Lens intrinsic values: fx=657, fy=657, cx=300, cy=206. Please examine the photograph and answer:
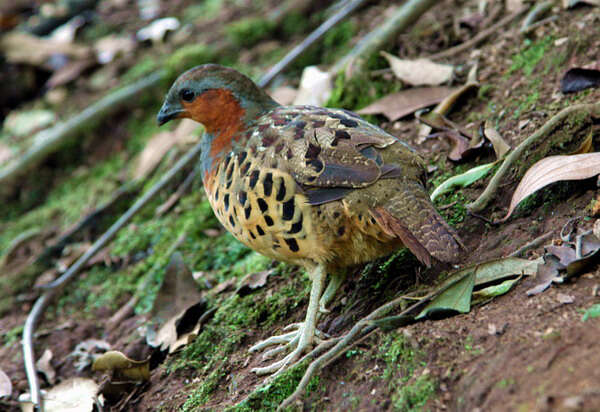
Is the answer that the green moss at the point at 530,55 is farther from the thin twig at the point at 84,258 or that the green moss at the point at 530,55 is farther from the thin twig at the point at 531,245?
the thin twig at the point at 84,258

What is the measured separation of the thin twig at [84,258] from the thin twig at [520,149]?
272cm

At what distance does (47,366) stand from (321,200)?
2.40m

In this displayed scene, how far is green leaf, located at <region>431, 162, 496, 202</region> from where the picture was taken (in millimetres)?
3496

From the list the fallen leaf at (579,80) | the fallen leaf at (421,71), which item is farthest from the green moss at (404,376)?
the fallen leaf at (421,71)

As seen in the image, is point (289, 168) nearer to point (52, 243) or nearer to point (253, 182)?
point (253, 182)

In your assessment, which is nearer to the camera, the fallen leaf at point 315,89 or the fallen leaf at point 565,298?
the fallen leaf at point 565,298

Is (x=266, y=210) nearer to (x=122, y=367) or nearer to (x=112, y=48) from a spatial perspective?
(x=122, y=367)

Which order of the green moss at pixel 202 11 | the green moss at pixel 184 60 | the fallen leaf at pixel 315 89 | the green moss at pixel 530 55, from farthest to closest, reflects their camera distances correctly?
1. the green moss at pixel 202 11
2. the green moss at pixel 184 60
3. the fallen leaf at pixel 315 89
4. the green moss at pixel 530 55

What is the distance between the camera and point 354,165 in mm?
3072

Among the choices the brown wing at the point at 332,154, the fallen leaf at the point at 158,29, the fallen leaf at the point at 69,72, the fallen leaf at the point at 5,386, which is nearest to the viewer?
the brown wing at the point at 332,154

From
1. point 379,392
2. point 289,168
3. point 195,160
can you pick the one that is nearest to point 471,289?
point 379,392

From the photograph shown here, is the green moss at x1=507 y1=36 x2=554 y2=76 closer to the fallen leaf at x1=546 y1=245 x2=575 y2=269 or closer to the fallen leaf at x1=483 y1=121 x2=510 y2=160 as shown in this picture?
the fallen leaf at x1=483 y1=121 x2=510 y2=160

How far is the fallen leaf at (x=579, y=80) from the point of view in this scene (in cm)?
370

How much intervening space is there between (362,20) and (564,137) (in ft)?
11.6
